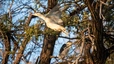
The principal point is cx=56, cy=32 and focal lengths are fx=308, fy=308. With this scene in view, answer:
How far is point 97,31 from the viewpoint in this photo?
4.34 metres

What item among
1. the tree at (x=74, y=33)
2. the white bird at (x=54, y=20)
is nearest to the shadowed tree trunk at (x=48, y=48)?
the tree at (x=74, y=33)

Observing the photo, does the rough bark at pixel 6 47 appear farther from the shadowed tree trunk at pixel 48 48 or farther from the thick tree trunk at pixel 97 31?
the thick tree trunk at pixel 97 31

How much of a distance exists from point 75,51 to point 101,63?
1.75 ft

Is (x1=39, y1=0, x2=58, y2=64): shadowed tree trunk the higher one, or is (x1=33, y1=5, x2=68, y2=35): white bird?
(x1=33, y1=5, x2=68, y2=35): white bird

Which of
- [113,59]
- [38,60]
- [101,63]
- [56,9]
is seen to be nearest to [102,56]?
[101,63]

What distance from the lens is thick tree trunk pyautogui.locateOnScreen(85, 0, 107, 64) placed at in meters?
4.27

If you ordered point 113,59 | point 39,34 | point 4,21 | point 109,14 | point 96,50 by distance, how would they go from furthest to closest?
1. point 113,59
2. point 4,21
3. point 109,14
4. point 39,34
5. point 96,50

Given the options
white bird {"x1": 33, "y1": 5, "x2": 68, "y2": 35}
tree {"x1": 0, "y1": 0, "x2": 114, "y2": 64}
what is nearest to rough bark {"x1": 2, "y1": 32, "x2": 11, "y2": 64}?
tree {"x1": 0, "y1": 0, "x2": 114, "y2": 64}

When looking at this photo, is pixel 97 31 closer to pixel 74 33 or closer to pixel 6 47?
pixel 74 33

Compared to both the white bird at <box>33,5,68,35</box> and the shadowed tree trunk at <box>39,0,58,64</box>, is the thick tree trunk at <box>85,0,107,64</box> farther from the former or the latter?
the shadowed tree trunk at <box>39,0,58,64</box>

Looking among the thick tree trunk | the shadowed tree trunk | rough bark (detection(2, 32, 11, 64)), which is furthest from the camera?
the shadowed tree trunk

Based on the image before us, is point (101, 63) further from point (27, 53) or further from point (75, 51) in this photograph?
point (27, 53)

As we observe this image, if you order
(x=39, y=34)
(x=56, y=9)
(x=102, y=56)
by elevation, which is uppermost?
(x=56, y=9)

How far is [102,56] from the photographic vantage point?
452cm
